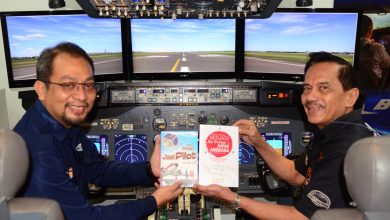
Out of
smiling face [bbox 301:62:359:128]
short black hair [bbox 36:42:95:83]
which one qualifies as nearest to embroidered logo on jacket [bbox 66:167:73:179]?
short black hair [bbox 36:42:95:83]

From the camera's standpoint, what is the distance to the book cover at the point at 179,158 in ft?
6.63

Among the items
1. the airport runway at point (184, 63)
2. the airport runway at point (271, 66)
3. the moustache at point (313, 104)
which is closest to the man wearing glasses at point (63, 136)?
the moustache at point (313, 104)

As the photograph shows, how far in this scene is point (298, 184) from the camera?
2369mm

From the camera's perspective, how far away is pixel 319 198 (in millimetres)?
1683

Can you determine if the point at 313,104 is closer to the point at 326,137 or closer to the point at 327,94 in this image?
the point at 327,94

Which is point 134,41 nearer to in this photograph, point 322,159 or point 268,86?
point 268,86

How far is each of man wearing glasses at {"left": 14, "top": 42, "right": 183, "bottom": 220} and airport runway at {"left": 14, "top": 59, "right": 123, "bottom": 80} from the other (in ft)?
3.14

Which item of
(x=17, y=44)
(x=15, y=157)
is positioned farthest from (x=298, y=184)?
(x=17, y=44)

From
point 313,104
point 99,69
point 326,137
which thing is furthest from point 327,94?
point 99,69

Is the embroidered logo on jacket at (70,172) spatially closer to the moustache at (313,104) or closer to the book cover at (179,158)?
the book cover at (179,158)

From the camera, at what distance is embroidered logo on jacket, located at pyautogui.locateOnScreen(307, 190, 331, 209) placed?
5.42ft

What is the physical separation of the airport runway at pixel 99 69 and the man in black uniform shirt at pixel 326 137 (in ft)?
4.39

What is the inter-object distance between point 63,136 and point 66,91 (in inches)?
8.1

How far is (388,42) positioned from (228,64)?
4.57 feet
